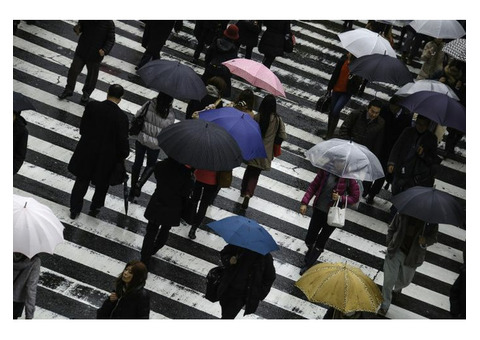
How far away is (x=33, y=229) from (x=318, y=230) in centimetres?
431

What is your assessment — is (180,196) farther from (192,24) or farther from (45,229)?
(192,24)

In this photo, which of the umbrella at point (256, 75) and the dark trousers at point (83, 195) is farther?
the umbrella at point (256, 75)

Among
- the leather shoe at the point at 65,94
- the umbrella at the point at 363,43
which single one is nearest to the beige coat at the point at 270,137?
the umbrella at the point at 363,43

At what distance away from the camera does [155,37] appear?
16.7m

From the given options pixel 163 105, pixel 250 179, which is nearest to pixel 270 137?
pixel 250 179

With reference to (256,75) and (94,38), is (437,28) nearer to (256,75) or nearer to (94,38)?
(256,75)

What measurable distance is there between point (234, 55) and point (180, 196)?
4.90 meters

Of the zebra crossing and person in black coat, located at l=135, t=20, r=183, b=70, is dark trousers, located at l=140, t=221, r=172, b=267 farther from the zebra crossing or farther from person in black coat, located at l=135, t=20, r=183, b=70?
person in black coat, located at l=135, t=20, r=183, b=70

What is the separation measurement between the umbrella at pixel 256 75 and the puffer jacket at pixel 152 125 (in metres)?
1.94

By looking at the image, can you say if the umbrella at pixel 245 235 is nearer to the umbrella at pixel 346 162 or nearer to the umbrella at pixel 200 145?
the umbrella at pixel 200 145

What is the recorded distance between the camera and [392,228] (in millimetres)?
11945

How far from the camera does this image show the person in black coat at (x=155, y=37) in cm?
1648

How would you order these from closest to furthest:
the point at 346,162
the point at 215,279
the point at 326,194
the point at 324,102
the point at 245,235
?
1. the point at 245,235
2. the point at 215,279
3. the point at 346,162
4. the point at 326,194
5. the point at 324,102

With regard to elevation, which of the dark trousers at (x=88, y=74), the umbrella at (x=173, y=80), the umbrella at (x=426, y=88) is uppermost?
the umbrella at (x=426, y=88)
